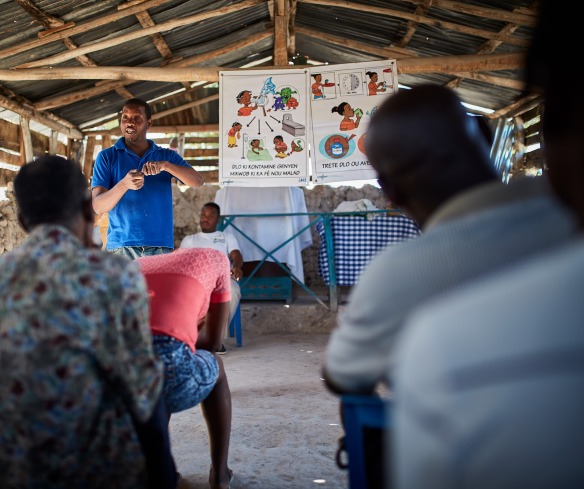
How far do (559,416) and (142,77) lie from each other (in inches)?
250

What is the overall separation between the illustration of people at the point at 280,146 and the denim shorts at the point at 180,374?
3884 mm

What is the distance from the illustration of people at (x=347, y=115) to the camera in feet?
18.1

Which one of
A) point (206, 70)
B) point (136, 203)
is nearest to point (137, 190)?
point (136, 203)

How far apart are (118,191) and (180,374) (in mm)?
1488

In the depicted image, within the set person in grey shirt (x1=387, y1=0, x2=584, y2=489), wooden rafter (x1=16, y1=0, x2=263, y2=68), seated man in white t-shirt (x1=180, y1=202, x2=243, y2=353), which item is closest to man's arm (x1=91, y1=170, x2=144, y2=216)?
seated man in white t-shirt (x1=180, y1=202, x2=243, y2=353)

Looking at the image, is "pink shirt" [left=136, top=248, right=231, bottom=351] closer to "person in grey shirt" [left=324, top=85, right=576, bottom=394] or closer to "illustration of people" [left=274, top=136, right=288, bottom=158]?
"person in grey shirt" [left=324, top=85, right=576, bottom=394]

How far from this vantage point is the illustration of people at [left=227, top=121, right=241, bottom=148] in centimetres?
553

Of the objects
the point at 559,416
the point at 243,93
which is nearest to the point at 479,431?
the point at 559,416

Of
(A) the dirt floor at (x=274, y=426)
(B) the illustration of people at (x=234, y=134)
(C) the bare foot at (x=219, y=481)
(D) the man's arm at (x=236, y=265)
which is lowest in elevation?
(A) the dirt floor at (x=274, y=426)

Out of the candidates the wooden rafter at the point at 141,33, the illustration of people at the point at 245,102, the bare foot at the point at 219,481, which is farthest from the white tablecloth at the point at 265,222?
the bare foot at the point at 219,481

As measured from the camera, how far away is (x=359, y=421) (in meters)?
1.06

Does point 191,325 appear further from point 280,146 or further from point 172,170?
point 280,146

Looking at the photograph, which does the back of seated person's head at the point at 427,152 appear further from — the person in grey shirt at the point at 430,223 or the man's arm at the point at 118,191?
the man's arm at the point at 118,191

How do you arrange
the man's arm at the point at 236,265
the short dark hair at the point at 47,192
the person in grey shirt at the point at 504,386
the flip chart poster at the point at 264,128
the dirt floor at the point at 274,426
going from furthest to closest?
the flip chart poster at the point at 264,128, the man's arm at the point at 236,265, the dirt floor at the point at 274,426, the short dark hair at the point at 47,192, the person in grey shirt at the point at 504,386
